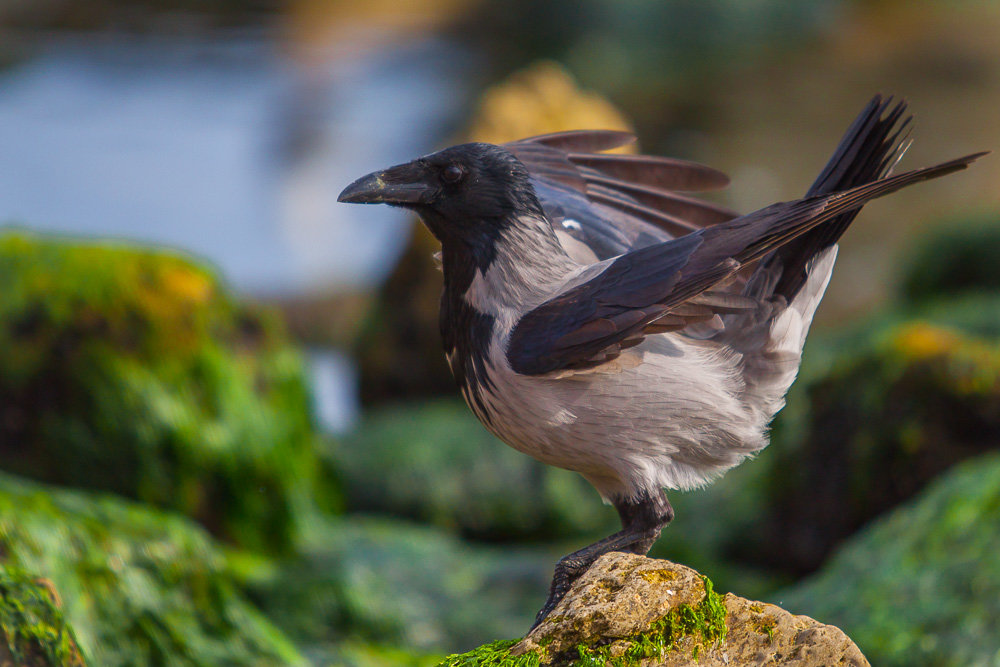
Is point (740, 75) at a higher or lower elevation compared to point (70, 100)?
higher

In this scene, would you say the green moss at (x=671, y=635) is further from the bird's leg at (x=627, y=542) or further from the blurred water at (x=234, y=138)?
the blurred water at (x=234, y=138)

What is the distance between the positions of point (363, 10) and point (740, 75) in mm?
9435

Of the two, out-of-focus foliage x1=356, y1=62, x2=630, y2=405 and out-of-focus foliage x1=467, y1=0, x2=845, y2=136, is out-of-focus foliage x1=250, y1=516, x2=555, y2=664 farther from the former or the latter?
out-of-focus foliage x1=467, y1=0, x2=845, y2=136

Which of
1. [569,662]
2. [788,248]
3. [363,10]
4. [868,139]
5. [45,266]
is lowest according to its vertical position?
[569,662]

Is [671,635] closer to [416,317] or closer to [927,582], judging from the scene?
[927,582]

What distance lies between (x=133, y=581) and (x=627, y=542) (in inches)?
105

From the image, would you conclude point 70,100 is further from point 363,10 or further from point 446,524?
→ point 446,524

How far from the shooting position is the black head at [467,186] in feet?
11.1

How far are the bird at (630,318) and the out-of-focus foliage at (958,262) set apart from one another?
7.78m

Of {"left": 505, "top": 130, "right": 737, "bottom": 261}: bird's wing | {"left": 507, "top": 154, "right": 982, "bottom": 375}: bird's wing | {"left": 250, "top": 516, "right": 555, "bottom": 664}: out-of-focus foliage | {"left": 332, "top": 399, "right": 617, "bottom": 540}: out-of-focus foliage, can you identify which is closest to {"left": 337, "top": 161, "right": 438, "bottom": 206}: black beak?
{"left": 507, "top": 154, "right": 982, "bottom": 375}: bird's wing

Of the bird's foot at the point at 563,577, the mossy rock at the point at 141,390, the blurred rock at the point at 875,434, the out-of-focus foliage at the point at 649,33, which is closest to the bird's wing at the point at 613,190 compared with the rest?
the bird's foot at the point at 563,577

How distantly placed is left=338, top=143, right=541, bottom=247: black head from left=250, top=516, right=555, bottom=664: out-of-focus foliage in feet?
11.2


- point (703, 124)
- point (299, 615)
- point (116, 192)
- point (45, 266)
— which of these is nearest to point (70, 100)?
point (116, 192)

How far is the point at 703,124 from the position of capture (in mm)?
19328
